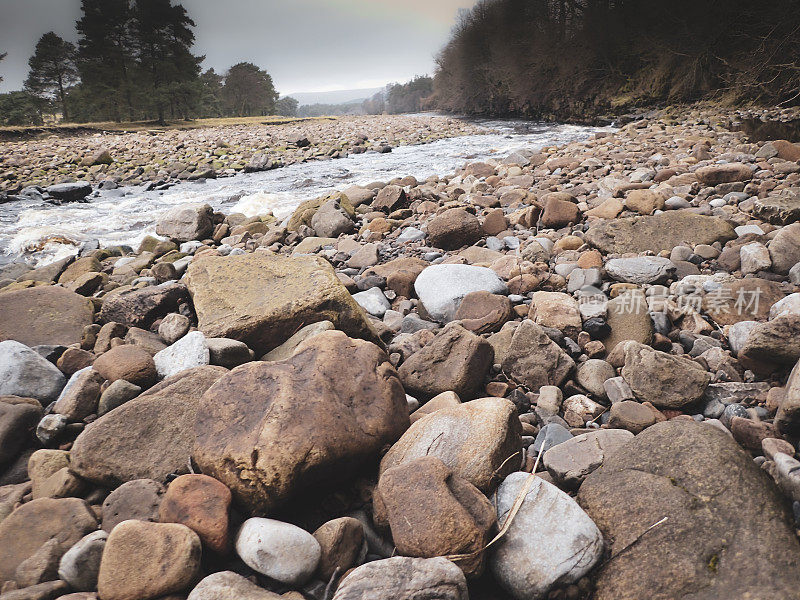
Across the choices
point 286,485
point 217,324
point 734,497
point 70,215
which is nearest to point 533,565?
point 734,497

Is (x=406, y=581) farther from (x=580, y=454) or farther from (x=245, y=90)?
(x=245, y=90)

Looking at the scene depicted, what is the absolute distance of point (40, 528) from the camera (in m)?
1.45

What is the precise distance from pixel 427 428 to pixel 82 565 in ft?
3.92

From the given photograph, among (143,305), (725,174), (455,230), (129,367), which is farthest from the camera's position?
(725,174)

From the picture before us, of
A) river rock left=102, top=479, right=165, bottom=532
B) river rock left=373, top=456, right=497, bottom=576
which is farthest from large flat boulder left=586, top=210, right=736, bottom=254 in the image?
river rock left=102, top=479, right=165, bottom=532

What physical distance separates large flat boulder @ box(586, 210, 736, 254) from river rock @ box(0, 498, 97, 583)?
3880 mm

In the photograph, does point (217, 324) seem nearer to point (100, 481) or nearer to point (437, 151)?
point (100, 481)

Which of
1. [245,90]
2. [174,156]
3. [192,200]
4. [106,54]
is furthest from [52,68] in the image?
[192,200]

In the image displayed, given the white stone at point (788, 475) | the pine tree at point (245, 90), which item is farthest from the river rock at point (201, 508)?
the pine tree at point (245, 90)

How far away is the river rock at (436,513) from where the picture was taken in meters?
1.27

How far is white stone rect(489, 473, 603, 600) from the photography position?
1.27 m

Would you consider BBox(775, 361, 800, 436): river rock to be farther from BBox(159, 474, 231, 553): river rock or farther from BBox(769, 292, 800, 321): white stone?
BBox(159, 474, 231, 553): river rock

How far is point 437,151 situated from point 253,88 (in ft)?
153

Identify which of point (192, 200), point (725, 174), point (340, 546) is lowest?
point (340, 546)
